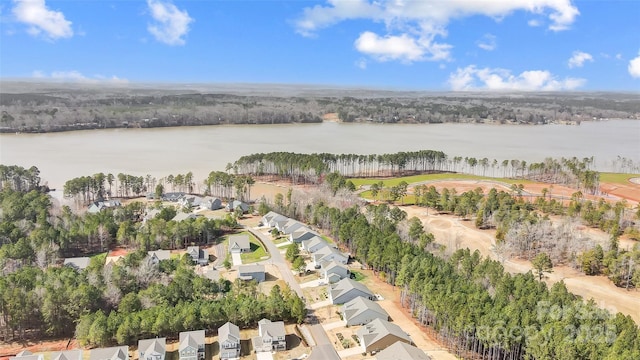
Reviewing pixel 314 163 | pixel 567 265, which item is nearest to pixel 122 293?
pixel 567 265

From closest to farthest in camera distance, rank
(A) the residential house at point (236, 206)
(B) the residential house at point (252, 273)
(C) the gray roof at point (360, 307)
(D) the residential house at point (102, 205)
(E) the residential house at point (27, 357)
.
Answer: (E) the residential house at point (27, 357) → (C) the gray roof at point (360, 307) → (B) the residential house at point (252, 273) → (D) the residential house at point (102, 205) → (A) the residential house at point (236, 206)

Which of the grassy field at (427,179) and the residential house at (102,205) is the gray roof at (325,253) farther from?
the grassy field at (427,179)

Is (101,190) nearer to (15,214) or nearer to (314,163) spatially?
(15,214)

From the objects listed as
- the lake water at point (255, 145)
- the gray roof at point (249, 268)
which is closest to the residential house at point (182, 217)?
the gray roof at point (249, 268)

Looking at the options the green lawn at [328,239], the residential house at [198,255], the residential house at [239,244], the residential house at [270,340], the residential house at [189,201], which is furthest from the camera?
the residential house at [189,201]

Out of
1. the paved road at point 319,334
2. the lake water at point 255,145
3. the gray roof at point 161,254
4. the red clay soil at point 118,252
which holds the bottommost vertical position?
the paved road at point 319,334

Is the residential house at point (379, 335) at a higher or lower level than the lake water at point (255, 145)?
lower

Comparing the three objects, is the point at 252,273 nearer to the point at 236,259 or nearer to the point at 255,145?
the point at 236,259

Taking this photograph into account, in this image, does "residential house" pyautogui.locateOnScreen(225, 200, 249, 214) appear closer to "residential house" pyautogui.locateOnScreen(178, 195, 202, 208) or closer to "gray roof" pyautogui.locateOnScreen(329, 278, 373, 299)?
"residential house" pyautogui.locateOnScreen(178, 195, 202, 208)
